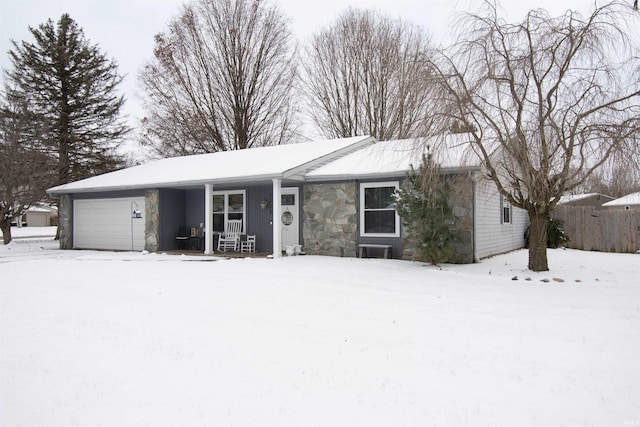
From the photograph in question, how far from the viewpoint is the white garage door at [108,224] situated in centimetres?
1473

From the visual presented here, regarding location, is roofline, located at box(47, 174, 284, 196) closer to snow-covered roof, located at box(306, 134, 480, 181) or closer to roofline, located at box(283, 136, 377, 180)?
roofline, located at box(283, 136, 377, 180)

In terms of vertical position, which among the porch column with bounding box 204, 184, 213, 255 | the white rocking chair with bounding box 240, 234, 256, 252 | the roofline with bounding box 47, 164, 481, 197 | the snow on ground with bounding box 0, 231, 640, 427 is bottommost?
the snow on ground with bounding box 0, 231, 640, 427

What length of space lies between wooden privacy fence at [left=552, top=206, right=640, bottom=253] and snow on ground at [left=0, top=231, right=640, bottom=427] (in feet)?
22.2

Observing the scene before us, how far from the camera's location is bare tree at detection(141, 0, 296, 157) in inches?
886

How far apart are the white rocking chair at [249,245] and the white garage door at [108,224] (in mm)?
3672

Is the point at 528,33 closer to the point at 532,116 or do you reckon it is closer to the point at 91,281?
the point at 532,116

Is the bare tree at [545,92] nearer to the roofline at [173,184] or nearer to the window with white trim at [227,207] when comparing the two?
the roofline at [173,184]

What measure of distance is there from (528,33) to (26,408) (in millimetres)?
9240

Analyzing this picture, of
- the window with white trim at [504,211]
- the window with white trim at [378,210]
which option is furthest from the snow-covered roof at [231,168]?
the window with white trim at [504,211]

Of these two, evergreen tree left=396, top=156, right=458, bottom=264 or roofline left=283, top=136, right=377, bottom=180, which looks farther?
roofline left=283, top=136, right=377, bottom=180

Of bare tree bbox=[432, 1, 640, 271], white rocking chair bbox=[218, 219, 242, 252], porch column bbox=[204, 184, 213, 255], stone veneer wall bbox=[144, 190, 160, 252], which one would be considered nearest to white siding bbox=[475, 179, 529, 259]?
bare tree bbox=[432, 1, 640, 271]

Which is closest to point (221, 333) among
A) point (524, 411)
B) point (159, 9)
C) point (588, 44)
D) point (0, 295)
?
point (524, 411)

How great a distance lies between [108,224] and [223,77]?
34.7 ft

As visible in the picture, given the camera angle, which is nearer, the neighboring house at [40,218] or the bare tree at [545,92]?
the bare tree at [545,92]
